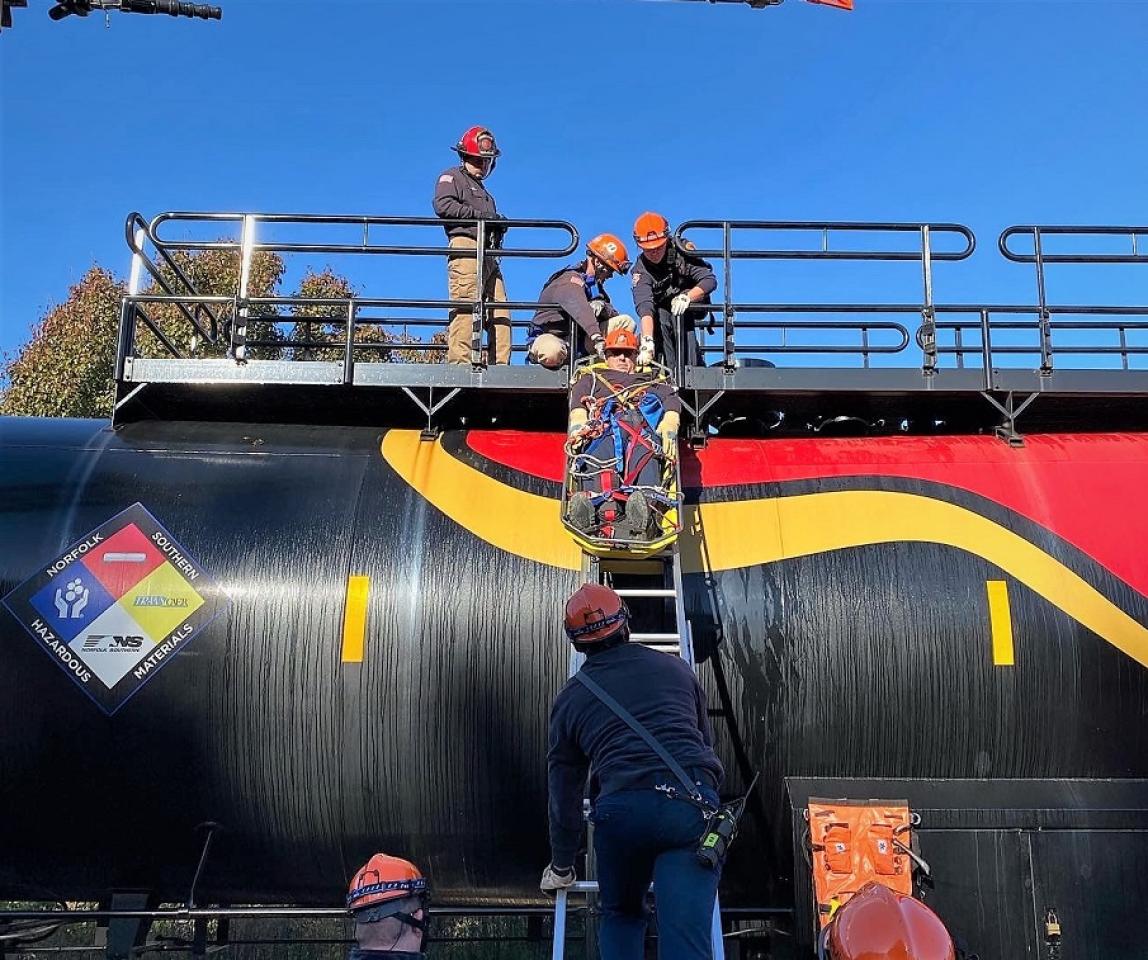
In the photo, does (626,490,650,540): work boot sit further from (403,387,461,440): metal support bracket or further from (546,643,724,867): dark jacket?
(403,387,461,440): metal support bracket

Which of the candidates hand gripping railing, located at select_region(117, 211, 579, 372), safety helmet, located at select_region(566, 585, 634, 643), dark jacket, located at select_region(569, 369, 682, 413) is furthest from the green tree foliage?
safety helmet, located at select_region(566, 585, 634, 643)

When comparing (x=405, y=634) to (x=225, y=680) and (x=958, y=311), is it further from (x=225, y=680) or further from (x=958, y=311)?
(x=958, y=311)

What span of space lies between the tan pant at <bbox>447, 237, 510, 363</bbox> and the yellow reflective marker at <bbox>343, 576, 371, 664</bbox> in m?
2.33

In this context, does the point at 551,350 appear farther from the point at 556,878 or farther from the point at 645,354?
the point at 556,878

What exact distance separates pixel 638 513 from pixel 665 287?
2902 mm

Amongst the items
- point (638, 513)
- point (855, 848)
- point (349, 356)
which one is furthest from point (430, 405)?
point (855, 848)

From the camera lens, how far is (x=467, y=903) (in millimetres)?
6613

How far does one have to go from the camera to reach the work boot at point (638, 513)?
5.72 metres

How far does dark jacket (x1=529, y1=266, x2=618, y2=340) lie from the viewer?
7195 millimetres

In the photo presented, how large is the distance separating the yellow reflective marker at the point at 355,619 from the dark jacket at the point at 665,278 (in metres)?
3.08

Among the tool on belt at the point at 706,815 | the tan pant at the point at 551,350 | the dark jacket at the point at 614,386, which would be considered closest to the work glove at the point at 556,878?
the tool on belt at the point at 706,815

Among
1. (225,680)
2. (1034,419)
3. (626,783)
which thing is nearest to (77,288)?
(225,680)

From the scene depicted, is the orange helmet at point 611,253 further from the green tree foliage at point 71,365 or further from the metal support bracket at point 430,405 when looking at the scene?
the green tree foliage at point 71,365

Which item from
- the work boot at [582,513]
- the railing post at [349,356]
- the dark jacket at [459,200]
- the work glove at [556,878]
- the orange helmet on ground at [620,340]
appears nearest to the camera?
the work glove at [556,878]
